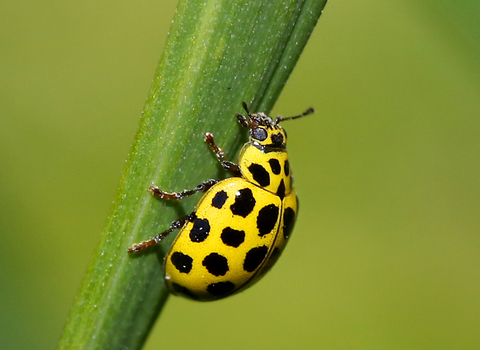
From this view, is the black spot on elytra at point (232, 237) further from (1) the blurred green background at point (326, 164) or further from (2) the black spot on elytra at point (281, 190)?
(1) the blurred green background at point (326, 164)

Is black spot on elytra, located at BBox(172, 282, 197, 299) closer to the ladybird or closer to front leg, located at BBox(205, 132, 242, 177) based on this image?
the ladybird

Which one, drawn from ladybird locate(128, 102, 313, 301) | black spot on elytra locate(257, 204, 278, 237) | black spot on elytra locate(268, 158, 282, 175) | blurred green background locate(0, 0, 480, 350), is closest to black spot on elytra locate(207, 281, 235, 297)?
ladybird locate(128, 102, 313, 301)

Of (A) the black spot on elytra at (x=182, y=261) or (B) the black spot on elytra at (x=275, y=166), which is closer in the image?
(A) the black spot on elytra at (x=182, y=261)

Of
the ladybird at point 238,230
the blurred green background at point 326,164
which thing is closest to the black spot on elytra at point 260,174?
the ladybird at point 238,230

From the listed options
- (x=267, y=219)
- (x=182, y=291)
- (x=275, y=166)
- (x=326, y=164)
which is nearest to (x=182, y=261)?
(x=182, y=291)

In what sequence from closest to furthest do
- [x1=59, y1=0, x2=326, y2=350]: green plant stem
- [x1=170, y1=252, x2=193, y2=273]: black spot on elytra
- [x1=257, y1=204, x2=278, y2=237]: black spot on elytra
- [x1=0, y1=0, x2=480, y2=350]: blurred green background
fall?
1. [x1=59, y1=0, x2=326, y2=350]: green plant stem
2. [x1=170, y1=252, x2=193, y2=273]: black spot on elytra
3. [x1=257, y1=204, x2=278, y2=237]: black spot on elytra
4. [x1=0, y1=0, x2=480, y2=350]: blurred green background

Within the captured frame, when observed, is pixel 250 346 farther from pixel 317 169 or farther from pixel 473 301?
pixel 473 301
